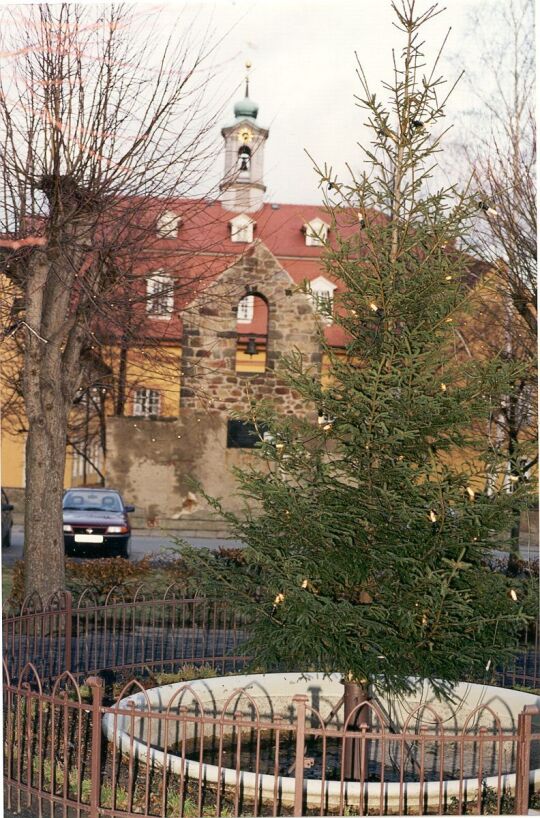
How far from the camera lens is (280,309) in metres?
21.3

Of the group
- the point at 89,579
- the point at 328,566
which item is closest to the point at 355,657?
the point at 328,566

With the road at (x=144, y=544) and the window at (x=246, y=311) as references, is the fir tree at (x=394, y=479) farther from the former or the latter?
the window at (x=246, y=311)

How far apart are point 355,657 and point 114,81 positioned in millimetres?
5735

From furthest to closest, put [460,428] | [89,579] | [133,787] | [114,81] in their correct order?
[89,579] < [114,81] < [460,428] < [133,787]

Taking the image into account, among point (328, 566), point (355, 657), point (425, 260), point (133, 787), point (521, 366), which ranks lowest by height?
point (133, 787)

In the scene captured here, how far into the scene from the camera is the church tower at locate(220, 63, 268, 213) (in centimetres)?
1015

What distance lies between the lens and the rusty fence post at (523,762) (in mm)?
5112

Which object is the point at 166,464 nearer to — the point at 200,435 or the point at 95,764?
the point at 200,435

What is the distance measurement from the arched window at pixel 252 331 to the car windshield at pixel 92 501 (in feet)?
17.4

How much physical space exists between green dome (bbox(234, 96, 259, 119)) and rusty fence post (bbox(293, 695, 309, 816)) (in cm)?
2321

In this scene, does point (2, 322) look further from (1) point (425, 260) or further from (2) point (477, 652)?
(2) point (477, 652)

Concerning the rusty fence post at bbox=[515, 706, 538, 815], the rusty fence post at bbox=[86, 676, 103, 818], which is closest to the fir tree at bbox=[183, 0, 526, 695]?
the rusty fence post at bbox=[515, 706, 538, 815]

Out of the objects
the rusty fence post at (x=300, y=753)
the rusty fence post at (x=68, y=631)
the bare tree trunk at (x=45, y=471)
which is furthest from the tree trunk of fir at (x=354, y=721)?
the bare tree trunk at (x=45, y=471)

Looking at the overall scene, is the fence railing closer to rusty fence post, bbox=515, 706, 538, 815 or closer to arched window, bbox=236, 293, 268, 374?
rusty fence post, bbox=515, 706, 538, 815
